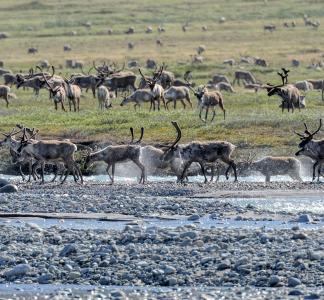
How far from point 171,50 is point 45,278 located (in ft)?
182

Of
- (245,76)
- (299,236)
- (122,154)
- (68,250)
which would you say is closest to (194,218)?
(299,236)

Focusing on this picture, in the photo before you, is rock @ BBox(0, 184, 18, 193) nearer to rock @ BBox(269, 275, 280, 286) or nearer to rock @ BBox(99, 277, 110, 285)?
rock @ BBox(99, 277, 110, 285)

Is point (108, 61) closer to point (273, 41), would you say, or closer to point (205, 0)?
point (273, 41)

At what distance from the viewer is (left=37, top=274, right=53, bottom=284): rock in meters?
13.9

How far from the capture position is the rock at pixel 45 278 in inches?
547

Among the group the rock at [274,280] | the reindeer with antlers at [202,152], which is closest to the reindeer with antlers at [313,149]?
the reindeer with antlers at [202,152]

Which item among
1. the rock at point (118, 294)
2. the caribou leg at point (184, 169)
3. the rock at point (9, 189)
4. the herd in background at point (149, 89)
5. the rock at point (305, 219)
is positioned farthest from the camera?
the herd in background at point (149, 89)

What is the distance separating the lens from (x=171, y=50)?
68.9 metres

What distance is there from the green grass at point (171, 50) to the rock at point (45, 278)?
14241 millimetres

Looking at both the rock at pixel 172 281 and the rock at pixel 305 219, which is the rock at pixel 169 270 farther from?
the rock at pixel 305 219

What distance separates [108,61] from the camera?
198 ft

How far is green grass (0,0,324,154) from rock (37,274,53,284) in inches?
561

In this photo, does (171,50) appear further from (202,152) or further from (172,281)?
(172,281)

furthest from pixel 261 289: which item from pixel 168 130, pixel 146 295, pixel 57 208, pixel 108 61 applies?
pixel 108 61
